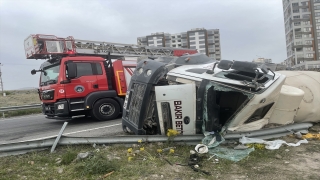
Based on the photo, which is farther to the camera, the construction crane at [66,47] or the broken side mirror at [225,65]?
the construction crane at [66,47]

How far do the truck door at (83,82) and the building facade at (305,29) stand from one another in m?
51.1

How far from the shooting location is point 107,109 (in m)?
8.12

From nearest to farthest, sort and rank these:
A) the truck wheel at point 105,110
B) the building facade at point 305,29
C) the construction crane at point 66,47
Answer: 1. the truck wheel at point 105,110
2. the construction crane at point 66,47
3. the building facade at point 305,29

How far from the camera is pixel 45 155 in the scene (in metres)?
4.01

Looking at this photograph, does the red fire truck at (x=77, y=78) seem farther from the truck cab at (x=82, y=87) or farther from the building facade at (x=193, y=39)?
the building facade at (x=193, y=39)

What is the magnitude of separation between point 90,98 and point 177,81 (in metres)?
3.90

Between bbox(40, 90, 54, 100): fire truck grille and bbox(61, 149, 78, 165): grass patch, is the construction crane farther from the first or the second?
bbox(61, 149, 78, 165): grass patch

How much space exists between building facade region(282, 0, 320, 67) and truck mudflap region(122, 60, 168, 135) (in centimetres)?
5301

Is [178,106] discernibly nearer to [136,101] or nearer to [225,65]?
[136,101]

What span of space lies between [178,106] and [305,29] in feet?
184

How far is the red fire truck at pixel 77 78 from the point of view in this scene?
24.9 ft

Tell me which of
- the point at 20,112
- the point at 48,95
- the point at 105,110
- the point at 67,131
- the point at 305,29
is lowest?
the point at 20,112

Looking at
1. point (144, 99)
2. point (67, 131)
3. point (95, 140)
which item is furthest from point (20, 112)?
point (144, 99)

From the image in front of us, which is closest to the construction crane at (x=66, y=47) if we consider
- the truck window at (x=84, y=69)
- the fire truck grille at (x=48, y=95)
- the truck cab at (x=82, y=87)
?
the truck cab at (x=82, y=87)
